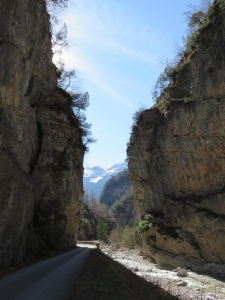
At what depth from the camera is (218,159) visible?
27.3 m

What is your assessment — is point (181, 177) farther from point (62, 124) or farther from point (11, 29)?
point (11, 29)

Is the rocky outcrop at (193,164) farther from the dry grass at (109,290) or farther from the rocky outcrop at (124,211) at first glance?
the rocky outcrop at (124,211)

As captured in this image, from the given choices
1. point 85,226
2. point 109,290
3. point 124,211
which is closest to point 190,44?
point 109,290

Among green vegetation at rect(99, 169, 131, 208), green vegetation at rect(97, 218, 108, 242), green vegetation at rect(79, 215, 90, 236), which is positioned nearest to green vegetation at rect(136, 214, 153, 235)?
green vegetation at rect(79, 215, 90, 236)

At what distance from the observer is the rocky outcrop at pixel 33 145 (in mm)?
13539

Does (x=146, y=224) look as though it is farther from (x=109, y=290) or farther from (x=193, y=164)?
(x=109, y=290)

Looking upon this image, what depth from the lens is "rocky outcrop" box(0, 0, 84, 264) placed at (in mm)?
13539

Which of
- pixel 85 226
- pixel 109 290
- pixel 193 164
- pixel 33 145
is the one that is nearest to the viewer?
pixel 109 290

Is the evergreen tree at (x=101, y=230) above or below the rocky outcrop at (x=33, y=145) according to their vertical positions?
below

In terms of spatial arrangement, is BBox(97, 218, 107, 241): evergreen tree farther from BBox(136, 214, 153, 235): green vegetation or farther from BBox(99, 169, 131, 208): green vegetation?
BBox(99, 169, 131, 208): green vegetation

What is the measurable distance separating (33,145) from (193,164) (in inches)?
684

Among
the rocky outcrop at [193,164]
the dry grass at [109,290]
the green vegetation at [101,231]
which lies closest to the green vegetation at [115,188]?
the green vegetation at [101,231]

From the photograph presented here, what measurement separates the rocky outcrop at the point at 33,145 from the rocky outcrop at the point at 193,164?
10855 mm

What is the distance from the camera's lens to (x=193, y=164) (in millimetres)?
29828
